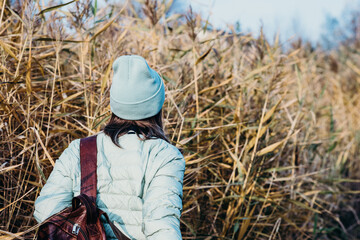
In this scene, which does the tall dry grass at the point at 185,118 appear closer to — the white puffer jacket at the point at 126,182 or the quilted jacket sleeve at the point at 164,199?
the white puffer jacket at the point at 126,182

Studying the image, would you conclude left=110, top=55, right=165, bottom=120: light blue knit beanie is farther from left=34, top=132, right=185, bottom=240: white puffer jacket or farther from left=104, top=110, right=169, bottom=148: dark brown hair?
left=34, top=132, right=185, bottom=240: white puffer jacket

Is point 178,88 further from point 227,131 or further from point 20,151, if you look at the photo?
point 20,151

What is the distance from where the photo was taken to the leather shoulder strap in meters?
1.61

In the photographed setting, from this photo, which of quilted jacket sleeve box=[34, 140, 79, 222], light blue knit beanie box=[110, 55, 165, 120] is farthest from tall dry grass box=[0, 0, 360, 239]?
light blue knit beanie box=[110, 55, 165, 120]

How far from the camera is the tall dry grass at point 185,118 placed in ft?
7.60

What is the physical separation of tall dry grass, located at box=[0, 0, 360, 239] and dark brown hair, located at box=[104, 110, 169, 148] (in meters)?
0.47

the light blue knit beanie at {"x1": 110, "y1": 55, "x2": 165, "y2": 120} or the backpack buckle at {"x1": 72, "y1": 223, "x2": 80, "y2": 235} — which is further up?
the light blue knit beanie at {"x1": 110, "y1": 55, "x2": 165, "y2": 120}

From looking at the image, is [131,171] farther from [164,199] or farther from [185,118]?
[185,118]

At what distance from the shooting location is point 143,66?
1695mm

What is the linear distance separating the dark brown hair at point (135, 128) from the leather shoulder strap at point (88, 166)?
0.31 ft

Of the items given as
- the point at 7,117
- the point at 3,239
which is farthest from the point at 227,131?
the point at 3,239

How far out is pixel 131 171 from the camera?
5.34ft

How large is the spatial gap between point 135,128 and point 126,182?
26 cm

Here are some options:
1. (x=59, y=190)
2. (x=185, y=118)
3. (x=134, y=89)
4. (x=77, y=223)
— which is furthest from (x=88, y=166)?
(x=185, y=118)
